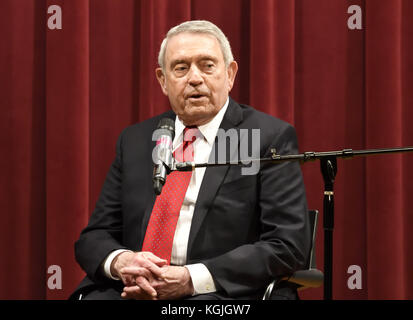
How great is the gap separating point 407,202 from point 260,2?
47.9 inches

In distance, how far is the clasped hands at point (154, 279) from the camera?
171cm

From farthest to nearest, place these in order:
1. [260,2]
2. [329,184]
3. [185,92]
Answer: [260,2], [185,92], [329,184]

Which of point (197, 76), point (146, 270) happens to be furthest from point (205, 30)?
point (146, 270)

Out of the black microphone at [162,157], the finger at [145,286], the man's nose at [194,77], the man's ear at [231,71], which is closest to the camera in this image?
the black microphone at [162,157]

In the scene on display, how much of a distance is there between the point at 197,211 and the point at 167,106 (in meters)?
0.88

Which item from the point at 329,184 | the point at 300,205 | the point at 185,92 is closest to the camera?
the point at 329,184

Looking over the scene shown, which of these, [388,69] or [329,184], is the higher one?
[388,69]

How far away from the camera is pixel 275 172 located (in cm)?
188

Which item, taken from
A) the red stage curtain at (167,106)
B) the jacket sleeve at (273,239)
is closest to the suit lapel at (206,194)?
the jacket sleeve at (273,239)

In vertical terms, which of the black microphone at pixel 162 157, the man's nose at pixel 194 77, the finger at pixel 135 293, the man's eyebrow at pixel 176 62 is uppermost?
the man's eyebrow at pixel 176 62

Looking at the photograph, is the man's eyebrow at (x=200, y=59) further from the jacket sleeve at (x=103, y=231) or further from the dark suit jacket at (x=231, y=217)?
the jacket sleeve at (x=103, y=231)

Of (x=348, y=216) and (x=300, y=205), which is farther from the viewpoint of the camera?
(x=348, y=216)
